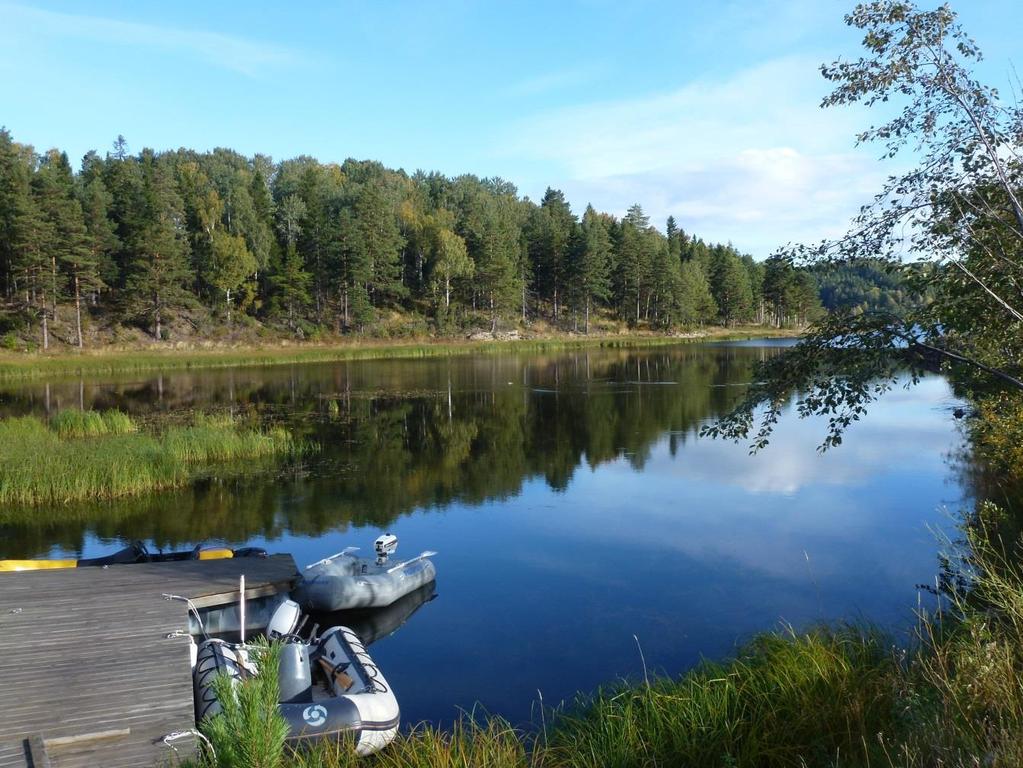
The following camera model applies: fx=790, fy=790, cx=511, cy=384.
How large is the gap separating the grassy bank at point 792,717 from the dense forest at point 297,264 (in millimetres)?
47040

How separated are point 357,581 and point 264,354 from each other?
171ft

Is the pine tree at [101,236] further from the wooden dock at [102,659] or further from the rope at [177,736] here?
the rope at [177,736]

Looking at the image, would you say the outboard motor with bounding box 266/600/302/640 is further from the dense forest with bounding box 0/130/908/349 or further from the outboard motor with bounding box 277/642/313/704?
the dense forest with bounding box 0/130/908/349

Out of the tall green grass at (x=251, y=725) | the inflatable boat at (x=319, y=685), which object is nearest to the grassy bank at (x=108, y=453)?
the inflatable boat at (x=319, y=685)

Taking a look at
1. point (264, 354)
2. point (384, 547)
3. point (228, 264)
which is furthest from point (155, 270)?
point (384, 547)

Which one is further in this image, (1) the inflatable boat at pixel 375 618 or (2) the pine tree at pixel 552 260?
(2) the pine tree at pixel 552 260

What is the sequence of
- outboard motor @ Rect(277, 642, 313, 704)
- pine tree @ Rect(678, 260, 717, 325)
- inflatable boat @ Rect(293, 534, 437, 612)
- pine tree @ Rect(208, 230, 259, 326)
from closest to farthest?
outboard motor @ Rect(277, 642, 313, 704) < inflatable boat @ Rect(293, 534, 437, 612) < pine tree @ Rect(208, 230, 259, 326) < pine tree @ Rect(678, 260, 717, 325)

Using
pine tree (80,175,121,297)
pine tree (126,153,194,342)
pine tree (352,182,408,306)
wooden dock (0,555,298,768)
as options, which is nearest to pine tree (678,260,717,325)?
pine tree (352,182,408,306)

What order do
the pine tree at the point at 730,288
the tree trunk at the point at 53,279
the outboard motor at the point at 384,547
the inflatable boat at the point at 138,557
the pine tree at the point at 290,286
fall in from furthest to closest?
the pine tree at the point at 730,288 < the pine tree at the point at 290,286 < the tree trunk at the point at 53,279 < the outboard motor at the point at 384,547 < the inflatable boat at the point at 138,557

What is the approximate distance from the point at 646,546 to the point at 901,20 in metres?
10.3

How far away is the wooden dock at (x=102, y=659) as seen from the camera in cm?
634

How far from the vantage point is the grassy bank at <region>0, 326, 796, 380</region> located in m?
49.8

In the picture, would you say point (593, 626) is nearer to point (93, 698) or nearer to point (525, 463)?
point (93, 698)

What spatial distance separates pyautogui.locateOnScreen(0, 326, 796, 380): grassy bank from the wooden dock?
41543 millimetres
